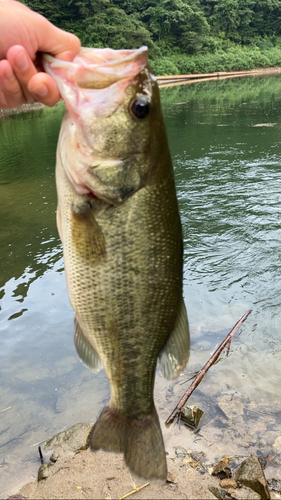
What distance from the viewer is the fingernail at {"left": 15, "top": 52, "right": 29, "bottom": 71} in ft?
6.08

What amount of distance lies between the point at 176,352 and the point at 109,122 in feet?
3.76

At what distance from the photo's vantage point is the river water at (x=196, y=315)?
4.15 metres

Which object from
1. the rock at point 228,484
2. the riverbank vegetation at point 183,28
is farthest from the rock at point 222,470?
the riverbank vegetation at point 183,28

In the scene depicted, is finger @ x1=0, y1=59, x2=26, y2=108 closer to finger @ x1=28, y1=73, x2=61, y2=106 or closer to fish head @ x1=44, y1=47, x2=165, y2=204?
finger @ x1=28, y1=73, x2=61, y2=106

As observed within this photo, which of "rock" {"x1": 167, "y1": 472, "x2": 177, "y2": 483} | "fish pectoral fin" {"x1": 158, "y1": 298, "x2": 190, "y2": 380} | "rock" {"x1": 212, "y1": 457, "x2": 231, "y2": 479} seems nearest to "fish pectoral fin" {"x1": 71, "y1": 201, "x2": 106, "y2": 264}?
"fish pectoral fin" {"x1": 158, "y1": 298, "x2": 190, "y2": 380}

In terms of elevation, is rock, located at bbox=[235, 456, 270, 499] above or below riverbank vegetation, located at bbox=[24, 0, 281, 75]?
below

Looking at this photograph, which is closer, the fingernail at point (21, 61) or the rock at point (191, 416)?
the fingernail at point (21, 61)

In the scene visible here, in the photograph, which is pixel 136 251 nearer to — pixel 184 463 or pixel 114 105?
pixel 114 105

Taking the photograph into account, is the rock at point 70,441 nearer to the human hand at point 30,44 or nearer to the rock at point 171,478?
the rock at point 171,478

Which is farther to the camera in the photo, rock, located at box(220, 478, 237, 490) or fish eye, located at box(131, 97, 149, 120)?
rock, located at box(220, 478, 237, 490)

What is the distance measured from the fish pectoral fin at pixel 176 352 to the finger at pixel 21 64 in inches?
51.9

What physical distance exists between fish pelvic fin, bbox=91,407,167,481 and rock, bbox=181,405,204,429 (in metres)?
2.11

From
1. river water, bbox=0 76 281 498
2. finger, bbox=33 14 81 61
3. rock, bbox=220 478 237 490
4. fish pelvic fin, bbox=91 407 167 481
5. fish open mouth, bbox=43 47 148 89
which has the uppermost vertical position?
finger, bbox=33 14 81 61

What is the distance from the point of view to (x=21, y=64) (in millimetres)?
1885
